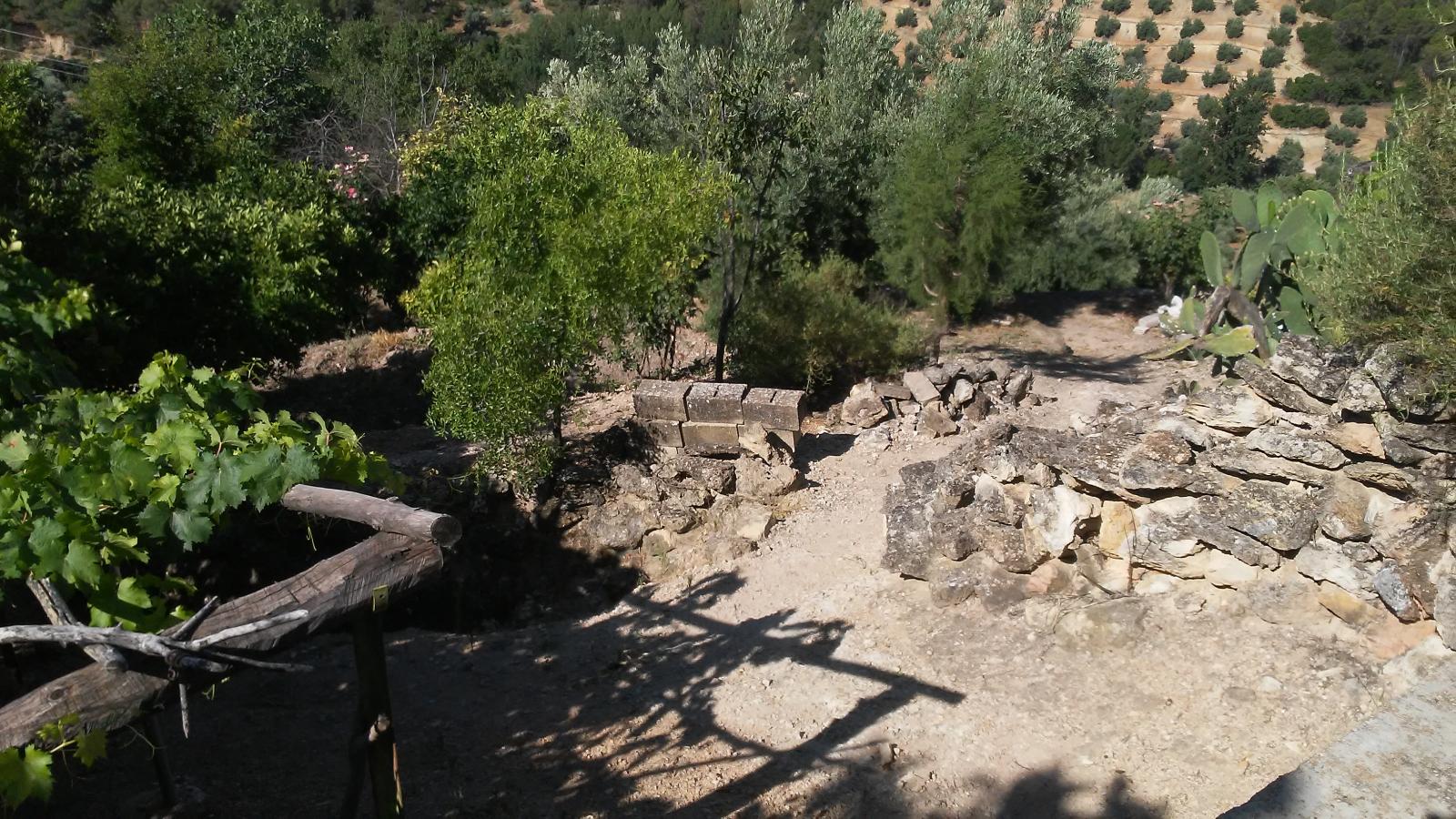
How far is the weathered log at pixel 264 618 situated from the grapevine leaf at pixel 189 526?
286 millimetres

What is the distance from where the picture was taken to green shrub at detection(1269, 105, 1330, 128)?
38312 millimetres

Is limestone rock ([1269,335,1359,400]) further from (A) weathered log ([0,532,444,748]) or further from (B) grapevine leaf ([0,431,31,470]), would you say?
(B) grapevine leaf ([0,431,31,470])

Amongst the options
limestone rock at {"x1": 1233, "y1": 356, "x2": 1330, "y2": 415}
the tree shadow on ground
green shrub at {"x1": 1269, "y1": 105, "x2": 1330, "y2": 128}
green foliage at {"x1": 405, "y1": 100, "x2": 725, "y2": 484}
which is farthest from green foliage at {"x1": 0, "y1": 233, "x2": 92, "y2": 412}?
green shrub at {"x1": 1269, "y1": 105, "x2": 1330, "y2": 128}

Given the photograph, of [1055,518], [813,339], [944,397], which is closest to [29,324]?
[1055,518]

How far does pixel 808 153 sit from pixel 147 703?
13980 millimetres

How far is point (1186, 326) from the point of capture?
908cm

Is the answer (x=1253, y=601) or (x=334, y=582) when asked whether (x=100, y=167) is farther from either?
(x=1253, y=601)

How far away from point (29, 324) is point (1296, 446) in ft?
22.2

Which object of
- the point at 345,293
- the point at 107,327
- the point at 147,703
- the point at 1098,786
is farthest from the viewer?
the point at 345,293

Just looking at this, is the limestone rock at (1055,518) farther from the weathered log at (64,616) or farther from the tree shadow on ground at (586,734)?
the weathered log at (64,616)

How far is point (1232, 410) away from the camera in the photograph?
6.37 meters

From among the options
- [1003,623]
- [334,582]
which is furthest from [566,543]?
[334,582]

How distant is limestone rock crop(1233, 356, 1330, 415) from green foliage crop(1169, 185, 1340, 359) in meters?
1.20

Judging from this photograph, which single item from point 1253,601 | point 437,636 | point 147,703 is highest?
point 147,703
